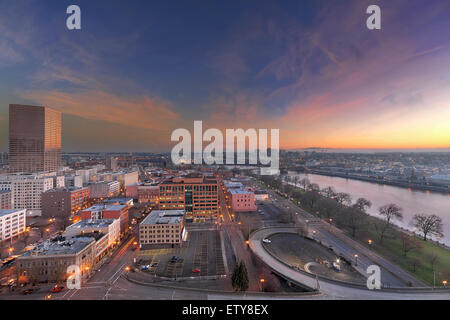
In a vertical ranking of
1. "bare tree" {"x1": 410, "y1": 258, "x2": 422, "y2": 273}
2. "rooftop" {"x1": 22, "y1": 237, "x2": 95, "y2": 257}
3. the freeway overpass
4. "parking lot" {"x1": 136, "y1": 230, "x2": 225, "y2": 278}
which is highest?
"rooftop" {"x1": 22, "y1": 237, "x2": 95, "y2": 257}

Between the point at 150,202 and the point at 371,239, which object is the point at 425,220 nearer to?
the point at 371,239

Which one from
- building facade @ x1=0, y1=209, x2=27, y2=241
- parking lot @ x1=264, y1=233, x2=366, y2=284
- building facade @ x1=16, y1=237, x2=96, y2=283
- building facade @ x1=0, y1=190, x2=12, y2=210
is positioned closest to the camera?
building facade @ x1=16, y1=237, x2=96, y2=283

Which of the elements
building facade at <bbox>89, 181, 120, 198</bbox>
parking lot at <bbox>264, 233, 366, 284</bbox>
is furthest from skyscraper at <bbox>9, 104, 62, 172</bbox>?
parking lot at <bbox>264, 233, 366, 284</bbox>

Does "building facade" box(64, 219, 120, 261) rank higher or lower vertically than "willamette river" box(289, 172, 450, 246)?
higher

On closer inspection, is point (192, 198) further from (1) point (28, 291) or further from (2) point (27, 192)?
(2) point (27, 192)

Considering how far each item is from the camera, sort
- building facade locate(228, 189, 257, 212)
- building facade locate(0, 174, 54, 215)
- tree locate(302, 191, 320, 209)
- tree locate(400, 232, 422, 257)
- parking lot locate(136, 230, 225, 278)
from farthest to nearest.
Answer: tree locate(302, 191, 320, 209) → building facade locate(0, 174, 54, 215) → building facade locate(228, 189, 257, 212) → tree locate(400, 232, 422, 257) → parking lot locate(136, 230, 225, 278)

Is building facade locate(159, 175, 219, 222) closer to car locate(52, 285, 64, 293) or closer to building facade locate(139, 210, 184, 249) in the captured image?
building facade locate(139, 210, 184, 249)
